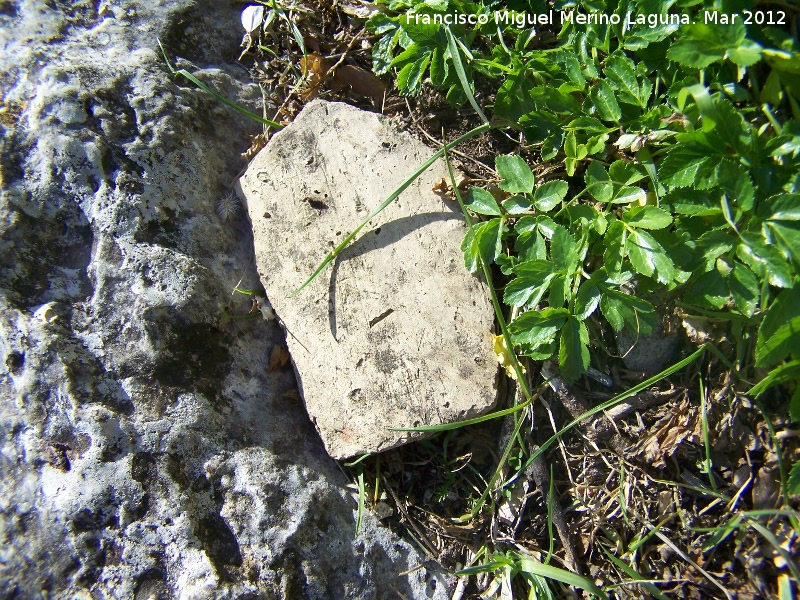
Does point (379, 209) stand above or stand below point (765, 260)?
below

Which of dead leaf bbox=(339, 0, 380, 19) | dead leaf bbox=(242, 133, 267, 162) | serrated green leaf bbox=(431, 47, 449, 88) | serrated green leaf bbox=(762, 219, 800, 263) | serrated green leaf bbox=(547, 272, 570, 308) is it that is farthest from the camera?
dead leaf bbox=(339, 0, 380, 19)

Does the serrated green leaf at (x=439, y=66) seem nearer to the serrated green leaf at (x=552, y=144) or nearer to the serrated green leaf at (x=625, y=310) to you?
the serrated green leaf at (x=552, y=144)

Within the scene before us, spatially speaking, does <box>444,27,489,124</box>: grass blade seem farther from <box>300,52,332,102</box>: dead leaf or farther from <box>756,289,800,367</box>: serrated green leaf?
<box>756,289,800,367</box>: serrated green leaf

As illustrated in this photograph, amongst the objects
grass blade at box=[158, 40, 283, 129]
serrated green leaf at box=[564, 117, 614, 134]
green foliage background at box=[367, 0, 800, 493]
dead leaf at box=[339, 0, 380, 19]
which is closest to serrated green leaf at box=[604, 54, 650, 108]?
green foliage background at box=[367, 0, 800, 493]

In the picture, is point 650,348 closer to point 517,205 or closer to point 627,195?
point 627,195

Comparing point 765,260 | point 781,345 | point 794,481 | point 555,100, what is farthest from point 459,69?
point 794,481
